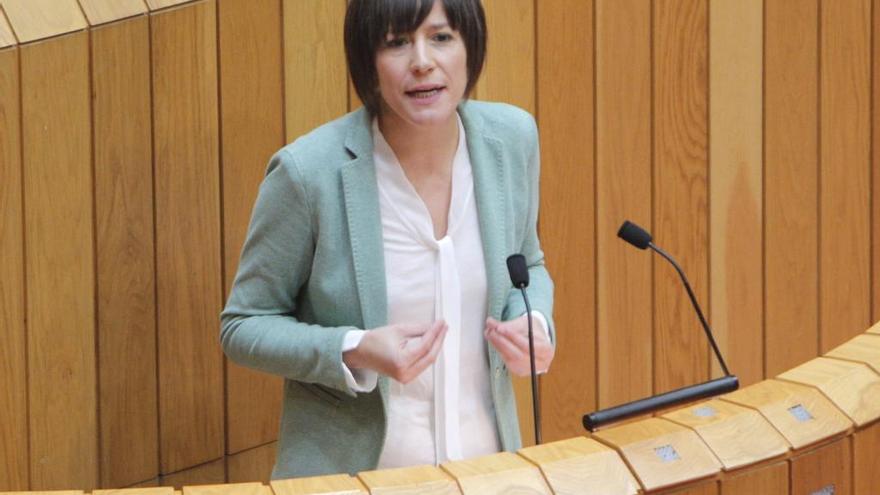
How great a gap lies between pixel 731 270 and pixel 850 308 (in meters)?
0.27

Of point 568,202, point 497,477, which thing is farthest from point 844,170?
point 497,477

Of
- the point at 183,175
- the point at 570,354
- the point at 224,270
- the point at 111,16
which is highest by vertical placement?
the point at 111,16

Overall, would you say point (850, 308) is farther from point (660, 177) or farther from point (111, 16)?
point (111, 16)

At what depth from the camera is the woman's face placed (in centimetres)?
158

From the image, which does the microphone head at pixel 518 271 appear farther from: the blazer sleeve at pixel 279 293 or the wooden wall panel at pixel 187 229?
the wooden wall panel at pixel 187 229

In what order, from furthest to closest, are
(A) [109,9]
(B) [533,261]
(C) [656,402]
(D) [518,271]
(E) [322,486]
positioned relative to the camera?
(A) [109,9] < (B) [533,261] < (D) [518,271] < (C) [656,402] < (E) [322,486]

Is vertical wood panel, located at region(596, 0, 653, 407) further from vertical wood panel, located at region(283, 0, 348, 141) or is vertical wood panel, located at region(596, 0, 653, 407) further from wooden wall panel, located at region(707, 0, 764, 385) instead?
vertical wood panel, located at region(283, 0, 348, 141)

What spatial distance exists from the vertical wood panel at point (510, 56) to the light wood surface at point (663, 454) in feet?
3.84

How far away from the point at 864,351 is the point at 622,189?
1.17 meters

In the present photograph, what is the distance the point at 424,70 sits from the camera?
1.58 metres

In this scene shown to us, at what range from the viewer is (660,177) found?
2633mm

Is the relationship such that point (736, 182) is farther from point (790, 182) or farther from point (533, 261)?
point (533, 261)

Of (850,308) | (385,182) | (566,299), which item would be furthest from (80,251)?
(850,308)

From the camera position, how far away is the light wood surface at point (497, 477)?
46.6 inches
